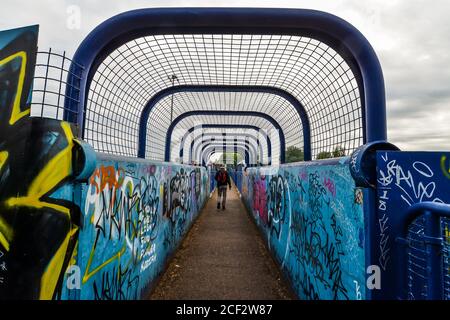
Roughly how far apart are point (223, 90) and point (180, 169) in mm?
2486

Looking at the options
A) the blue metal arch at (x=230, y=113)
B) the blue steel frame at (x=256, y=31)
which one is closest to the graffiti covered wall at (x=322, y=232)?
the blue steel frame at (x=256, y=31)

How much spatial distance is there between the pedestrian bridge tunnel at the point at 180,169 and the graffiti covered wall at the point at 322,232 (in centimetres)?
2

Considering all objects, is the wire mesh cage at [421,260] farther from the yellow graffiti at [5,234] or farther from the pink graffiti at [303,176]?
the yellow graffiti at [5,234]

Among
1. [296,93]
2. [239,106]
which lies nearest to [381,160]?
[296,93]

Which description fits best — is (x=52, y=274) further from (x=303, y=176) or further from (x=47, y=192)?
(x=303, y=176)


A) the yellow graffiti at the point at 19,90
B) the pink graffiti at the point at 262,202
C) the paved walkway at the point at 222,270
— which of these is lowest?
the paved walkway at the point at 222,270

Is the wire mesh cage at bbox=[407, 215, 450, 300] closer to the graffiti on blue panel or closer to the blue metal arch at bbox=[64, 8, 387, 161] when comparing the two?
the graffiti on blue panel

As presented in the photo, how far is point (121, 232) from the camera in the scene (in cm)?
271

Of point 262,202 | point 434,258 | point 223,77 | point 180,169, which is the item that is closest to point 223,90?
point 223,77

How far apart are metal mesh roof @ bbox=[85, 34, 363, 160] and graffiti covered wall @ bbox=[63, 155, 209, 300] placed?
1118 millimetres

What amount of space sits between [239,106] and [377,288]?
8.01m

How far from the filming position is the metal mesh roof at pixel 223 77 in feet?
11.9

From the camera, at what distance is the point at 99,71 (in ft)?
11.7
